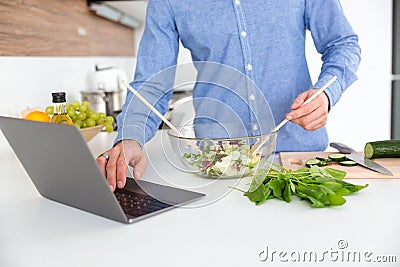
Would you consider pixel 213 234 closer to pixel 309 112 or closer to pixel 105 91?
pixel 309 112

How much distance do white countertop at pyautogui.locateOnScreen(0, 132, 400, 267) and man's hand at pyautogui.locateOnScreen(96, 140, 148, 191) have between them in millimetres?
115

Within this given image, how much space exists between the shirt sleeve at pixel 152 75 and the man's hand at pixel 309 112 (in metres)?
0.29

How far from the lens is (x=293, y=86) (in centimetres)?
144

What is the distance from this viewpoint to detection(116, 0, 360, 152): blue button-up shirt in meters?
1.28

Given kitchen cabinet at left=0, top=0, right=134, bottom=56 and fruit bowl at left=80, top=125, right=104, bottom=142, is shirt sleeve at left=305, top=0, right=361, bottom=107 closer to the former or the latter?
fruit bowl at left=80, top=125, right=104, bottom=142

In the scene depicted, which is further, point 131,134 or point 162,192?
point 131,134

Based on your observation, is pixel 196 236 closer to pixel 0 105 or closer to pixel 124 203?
pixel 124 203

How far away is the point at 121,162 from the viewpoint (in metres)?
1.00

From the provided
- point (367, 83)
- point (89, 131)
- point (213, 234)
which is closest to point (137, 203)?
point (213, 234)

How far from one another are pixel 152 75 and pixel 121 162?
356 mm

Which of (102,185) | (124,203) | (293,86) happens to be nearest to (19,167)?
(124,203)

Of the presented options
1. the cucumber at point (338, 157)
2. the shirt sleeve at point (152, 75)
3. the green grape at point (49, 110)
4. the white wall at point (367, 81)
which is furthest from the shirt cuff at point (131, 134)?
the white wall at point (367, 81)

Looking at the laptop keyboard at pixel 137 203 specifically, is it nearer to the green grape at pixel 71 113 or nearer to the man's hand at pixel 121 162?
the man's hand at pixel 121 162

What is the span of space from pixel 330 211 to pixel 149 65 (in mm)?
715
